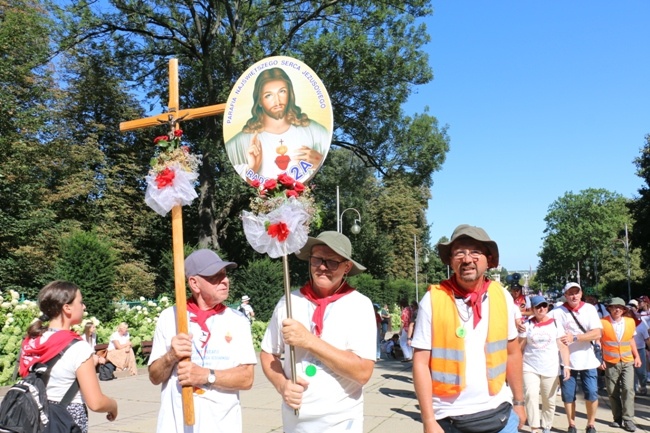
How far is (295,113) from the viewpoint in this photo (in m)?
4.11

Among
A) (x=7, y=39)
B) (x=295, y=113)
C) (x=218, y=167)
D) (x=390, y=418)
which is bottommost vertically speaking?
(x=390, y=418)

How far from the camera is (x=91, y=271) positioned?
16.4m

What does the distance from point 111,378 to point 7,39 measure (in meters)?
17.9

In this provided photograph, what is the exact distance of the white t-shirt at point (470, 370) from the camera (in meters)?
3.63

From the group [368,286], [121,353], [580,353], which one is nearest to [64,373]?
[580,353]

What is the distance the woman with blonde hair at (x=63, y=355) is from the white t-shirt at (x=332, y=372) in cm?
115

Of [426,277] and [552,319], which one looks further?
[426,277]

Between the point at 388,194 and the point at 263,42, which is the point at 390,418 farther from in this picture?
the point at 388,194

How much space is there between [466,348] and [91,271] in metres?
14.6

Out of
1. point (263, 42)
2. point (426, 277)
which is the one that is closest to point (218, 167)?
point (263, 42)

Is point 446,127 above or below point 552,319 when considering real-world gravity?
above

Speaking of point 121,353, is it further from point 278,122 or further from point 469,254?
point 469,254

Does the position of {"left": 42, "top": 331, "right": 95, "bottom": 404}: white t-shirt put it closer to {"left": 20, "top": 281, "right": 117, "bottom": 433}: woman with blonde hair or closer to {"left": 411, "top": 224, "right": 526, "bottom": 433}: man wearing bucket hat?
{"left": 20, "top": 281, "right": 117, "bottom": 433}: woman with blonde hair

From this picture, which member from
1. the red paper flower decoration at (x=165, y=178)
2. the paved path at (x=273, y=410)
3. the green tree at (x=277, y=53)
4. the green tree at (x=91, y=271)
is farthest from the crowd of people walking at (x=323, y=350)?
the green tree at (x=277, y=53)
